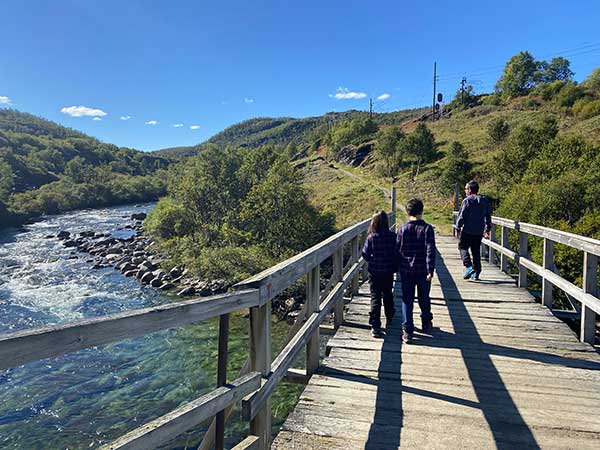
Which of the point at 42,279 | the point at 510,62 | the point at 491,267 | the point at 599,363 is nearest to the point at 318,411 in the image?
the point at 599,363

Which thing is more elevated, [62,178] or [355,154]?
[355,154]

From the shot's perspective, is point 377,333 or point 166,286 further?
point 166,286

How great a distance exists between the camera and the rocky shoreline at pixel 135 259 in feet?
63.1

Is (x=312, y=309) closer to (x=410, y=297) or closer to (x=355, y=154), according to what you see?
(x=410, y=297)

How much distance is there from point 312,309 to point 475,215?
13.6 feet

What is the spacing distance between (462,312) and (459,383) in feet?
7.85

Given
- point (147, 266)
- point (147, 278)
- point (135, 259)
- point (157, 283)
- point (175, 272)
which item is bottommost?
point (157, 283)

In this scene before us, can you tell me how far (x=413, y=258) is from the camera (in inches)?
181

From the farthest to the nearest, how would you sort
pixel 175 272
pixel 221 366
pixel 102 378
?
pixel 175 272
pixel 102 378
pixel 221 366

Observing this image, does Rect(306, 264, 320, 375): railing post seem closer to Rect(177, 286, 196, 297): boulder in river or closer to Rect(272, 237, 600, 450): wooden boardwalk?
Rect(272, 237, 600, 450): wooden boardwalk

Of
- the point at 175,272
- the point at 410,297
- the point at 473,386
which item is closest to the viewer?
the point at 473,386

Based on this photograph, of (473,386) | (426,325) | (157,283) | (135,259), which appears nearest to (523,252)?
(426,325)

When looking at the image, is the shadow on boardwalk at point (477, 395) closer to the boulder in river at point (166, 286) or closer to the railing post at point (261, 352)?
the railing post at point (261, 352)

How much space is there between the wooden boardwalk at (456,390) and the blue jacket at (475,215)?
1894 mm
